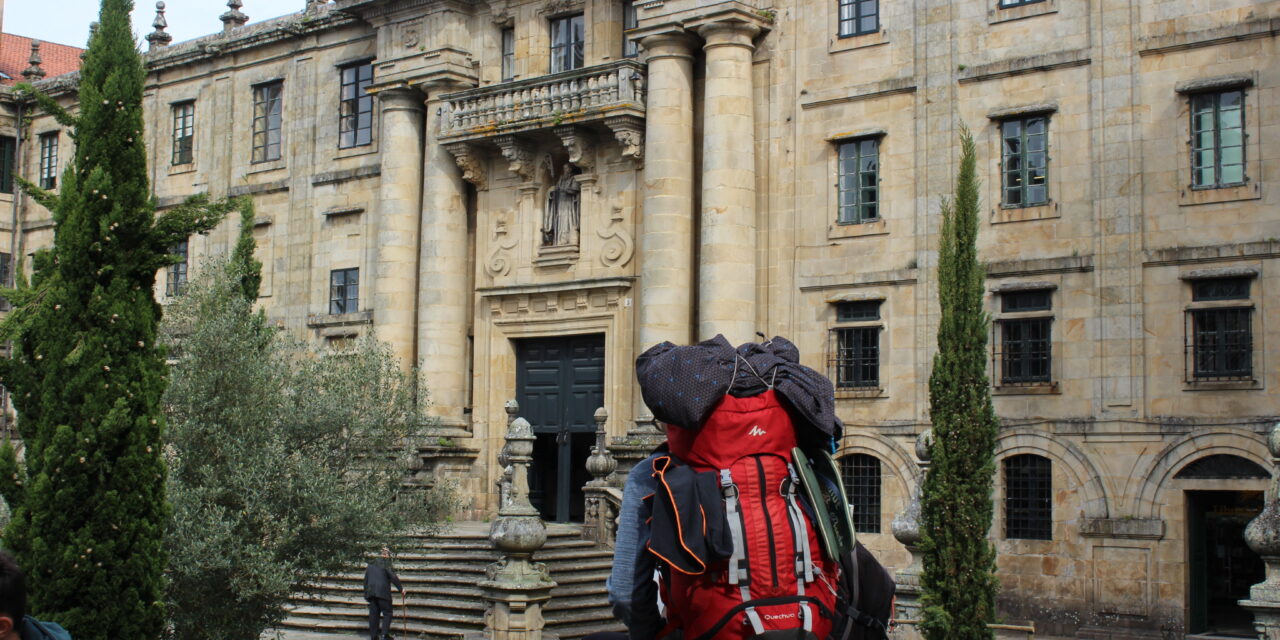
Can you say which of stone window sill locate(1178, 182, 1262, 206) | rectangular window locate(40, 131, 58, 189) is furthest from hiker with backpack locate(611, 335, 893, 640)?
rectangular window locate(40, 131, 58, 189)

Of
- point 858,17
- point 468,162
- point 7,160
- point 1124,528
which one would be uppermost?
point 858,17

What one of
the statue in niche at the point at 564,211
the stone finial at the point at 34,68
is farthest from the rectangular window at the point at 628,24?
the stone finial at the point at 34,68

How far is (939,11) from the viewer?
87.7 feet

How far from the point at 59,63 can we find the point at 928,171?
104 feet

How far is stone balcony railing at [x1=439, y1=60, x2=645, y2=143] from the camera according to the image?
2906cm

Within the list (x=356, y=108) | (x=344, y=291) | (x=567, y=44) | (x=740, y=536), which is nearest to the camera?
(x=740, y=536)

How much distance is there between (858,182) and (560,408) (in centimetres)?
754

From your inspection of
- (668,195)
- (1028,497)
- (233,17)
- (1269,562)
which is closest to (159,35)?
(233,17)

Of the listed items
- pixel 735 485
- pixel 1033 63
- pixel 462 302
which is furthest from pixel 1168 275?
pixel 735 485

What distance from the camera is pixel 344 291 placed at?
35.1m

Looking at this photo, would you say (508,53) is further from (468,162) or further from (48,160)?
(48,160)

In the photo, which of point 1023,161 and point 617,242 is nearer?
point 1023,161

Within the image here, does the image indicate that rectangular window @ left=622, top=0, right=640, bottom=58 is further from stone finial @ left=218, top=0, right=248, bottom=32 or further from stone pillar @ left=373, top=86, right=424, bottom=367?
stone finial @ left=218, top=0, right=248, bottom=32

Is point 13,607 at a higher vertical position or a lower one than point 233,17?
lower
